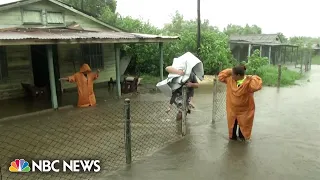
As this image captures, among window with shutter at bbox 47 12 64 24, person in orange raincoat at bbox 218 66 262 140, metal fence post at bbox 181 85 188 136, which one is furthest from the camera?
window with shutter at bbox 47 12 64 24

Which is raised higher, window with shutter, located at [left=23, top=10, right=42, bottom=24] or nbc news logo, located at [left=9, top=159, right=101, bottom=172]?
window with shutter, located at [left=23, top=10, right=42, bottom=24]

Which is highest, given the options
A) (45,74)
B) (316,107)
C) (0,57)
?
(0,57)

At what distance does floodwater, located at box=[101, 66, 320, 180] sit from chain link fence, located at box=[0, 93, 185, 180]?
1.23 ft

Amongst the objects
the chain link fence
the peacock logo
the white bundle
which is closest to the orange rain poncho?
the chain link fence

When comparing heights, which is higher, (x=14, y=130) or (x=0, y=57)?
(x=0, y=57)

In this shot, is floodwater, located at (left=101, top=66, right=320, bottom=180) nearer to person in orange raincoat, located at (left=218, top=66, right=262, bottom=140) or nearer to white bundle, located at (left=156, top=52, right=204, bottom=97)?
person in orange raincoat, located at (left=218, top=66, right=262, bottom=140)

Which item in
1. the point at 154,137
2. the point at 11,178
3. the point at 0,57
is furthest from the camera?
the point at 0,57

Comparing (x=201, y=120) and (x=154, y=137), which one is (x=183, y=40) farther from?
(x=154, y=137)

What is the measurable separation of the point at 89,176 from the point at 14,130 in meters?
3.68

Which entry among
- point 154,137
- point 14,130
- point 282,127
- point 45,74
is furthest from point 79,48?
point 282,127

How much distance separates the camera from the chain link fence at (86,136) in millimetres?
5051

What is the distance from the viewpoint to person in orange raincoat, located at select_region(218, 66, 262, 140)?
5781 millimetres

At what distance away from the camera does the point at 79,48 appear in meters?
13.8

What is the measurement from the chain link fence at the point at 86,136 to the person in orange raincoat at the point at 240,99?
1.19m
